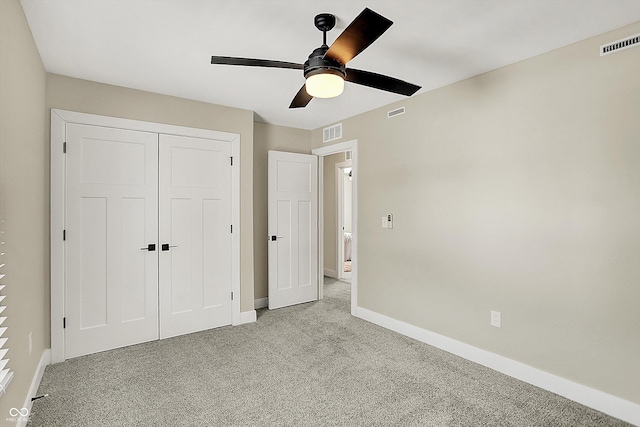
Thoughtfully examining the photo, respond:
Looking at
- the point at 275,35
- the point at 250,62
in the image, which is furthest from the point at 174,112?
the point at 250,62

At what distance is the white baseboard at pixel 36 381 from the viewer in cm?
204

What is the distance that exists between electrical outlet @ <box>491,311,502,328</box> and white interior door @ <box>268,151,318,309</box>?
100.0 inches

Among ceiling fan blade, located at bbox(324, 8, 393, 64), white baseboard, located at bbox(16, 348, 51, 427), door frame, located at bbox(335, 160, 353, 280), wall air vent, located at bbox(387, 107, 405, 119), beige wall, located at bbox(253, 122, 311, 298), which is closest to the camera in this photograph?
ceiling fan blade, located at bbox(324, 8, 393, 64)

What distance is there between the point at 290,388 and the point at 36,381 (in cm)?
184

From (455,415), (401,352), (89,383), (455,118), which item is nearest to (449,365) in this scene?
(401,352)

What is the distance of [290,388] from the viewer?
2.54 meters

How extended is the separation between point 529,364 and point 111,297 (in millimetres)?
3645

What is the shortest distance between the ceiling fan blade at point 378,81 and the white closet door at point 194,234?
85.8 inches

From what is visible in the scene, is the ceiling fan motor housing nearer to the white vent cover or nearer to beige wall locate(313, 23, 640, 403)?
beige wall locate(313, 23, 640, 403)

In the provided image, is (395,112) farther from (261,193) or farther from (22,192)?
(22,192)

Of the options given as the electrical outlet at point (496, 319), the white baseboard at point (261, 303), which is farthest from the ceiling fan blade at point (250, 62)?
the white baseboard at point (261, 303)

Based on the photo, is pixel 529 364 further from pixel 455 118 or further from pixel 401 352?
pixel 455 118

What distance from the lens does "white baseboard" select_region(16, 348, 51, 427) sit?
2044 mm

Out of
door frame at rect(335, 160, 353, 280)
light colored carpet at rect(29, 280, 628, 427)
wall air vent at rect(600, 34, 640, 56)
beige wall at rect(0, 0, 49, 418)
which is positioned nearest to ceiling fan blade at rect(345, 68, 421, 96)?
wall air vent at rect(600, 34, 640, 56)
